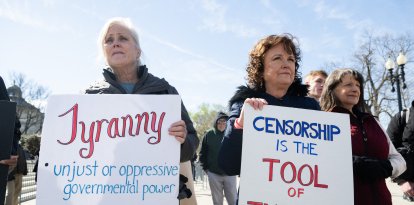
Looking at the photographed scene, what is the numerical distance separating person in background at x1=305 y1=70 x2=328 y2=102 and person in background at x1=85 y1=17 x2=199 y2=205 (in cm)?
244

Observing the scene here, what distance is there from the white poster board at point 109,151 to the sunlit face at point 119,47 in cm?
40

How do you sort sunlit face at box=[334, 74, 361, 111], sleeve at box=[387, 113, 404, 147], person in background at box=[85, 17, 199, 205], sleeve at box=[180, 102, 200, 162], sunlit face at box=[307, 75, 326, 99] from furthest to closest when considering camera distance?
sunlit face at box=[307, 75, 326, 99], sleeve at box=[387, 113, 404, 147], sunlit face at box=[334, 74, 361, 111], person in background at box=[85, 17, 199, 205], sleeve at box=[180, 102, 200, 162]

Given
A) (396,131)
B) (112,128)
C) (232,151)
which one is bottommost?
(232,151)

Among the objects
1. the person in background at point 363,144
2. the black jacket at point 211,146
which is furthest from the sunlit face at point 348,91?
the black jacket at point 211,146

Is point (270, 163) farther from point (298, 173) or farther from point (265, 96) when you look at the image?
point (265, 96)

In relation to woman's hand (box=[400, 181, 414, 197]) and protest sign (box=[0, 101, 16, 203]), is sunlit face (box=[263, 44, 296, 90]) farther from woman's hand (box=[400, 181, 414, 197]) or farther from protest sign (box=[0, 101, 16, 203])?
woman's hand (box=[400, 181, 414, 197])

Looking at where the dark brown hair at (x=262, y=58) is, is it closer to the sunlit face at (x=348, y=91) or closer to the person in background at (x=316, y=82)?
the sunlit face at (x=348, y=91)

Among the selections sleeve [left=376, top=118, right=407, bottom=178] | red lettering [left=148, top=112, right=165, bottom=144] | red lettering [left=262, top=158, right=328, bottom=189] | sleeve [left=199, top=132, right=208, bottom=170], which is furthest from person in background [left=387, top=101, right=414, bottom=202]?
sleeve [left=199, top=132, right=208, bottom=170]

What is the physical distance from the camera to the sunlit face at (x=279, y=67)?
2.39 metres

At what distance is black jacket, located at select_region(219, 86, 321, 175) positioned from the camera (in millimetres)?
2230

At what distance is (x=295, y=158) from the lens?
217 centimetres

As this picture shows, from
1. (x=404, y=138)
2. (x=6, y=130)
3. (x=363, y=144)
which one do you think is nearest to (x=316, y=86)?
(x=404, y=138)

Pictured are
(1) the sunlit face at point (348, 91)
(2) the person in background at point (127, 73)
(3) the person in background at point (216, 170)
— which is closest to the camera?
(2) the person in background at point (127, 73)

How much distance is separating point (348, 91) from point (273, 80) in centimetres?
88
